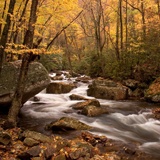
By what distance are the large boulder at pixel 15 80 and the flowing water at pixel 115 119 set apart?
3.95ft

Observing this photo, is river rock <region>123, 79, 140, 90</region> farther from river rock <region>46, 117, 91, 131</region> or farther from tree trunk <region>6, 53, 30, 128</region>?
tree trunk <region>6, 53, 30, 128</region>

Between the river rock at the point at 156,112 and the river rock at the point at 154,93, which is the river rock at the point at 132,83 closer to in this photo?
the river rock at the point at 154,93

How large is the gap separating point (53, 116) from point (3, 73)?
2952 mm

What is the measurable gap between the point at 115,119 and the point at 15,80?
4.81 meters

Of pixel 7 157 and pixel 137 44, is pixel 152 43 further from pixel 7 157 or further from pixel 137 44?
pixel 7 157

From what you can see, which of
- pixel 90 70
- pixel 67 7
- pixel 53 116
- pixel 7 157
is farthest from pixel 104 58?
pixel 7 157

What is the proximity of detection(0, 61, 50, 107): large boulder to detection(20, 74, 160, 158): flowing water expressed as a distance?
47.4 inches

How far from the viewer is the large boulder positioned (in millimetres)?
8883

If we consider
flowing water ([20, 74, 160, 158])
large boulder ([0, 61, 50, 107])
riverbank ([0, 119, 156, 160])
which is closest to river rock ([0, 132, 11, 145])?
riverbank ([0, 119, 156, 160])

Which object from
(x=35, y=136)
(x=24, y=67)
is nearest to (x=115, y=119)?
(x=35, y=136)

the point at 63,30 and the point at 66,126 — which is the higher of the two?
the point at 63,30

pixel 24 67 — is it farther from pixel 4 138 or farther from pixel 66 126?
pixel 66 126

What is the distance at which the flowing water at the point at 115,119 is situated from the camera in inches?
309

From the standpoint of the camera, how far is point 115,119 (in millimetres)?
9969
